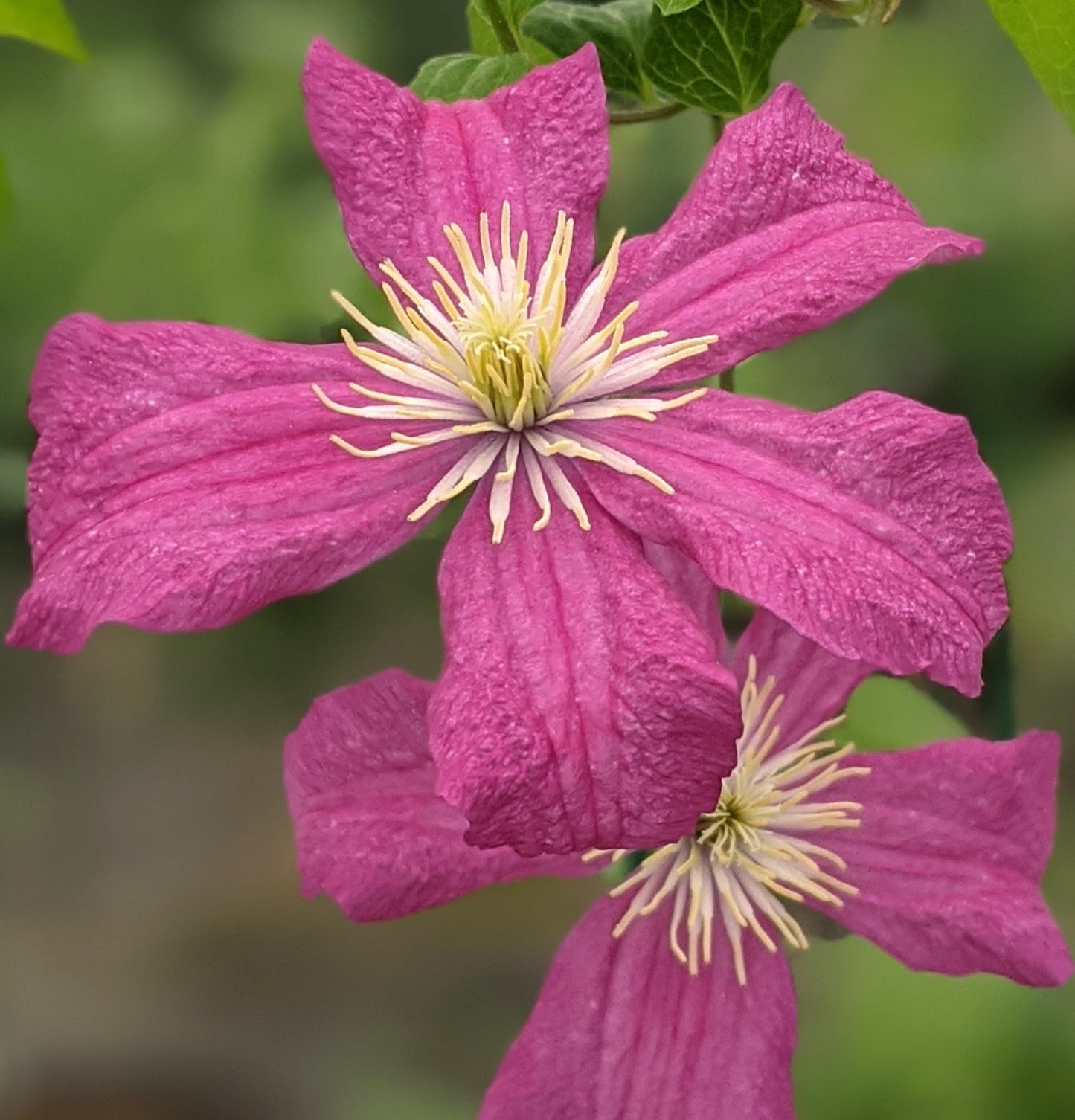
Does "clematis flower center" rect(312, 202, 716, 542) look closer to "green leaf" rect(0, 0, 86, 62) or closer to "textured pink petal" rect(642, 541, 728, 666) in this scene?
"textured pink petal" rect(642, 541, 728, 666)

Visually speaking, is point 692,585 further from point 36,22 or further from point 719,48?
point 36,22

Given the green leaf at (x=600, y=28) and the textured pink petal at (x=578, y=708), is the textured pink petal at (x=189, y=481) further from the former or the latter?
the green leaf at (x=600, y=28)

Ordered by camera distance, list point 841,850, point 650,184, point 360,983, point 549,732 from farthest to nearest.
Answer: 1. point 360,983
2. point 650,184
3. point 841,850
4. point 549,732

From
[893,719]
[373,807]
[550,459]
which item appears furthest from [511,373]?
[893,719]

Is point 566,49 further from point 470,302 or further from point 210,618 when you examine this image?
point 210,618

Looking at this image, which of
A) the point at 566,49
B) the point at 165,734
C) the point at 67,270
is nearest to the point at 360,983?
the point at 165,734
